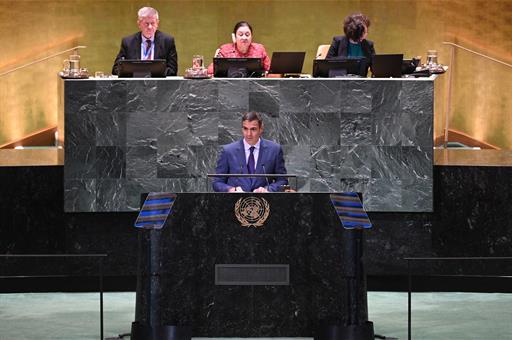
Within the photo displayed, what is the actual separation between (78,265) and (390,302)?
2.37 metres

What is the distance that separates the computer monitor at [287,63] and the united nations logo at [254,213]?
2743 millimetres

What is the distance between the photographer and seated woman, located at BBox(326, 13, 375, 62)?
10.3 meters

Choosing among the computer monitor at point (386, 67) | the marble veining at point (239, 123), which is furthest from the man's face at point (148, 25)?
the computer monitor at point (386, 67)

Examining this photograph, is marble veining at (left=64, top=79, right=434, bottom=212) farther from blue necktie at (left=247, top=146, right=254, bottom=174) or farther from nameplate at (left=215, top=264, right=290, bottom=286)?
nameplate at (left=215, top=264, right=290, bottom=286)

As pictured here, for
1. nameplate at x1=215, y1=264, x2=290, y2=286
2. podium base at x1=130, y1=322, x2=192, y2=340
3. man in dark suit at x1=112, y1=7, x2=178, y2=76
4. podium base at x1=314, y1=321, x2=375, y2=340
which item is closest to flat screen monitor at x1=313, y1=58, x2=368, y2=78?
man in dark suit at x1=112, y1=7, x2=178, y2=76

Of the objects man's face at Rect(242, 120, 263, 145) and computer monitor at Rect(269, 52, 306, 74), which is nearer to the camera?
man's face at Rect(242, 120, 263, 145)

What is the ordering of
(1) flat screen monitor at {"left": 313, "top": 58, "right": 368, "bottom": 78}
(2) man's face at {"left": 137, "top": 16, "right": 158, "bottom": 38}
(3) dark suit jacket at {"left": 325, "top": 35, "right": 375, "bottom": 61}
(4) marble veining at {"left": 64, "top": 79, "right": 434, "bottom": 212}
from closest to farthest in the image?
(4) marble veining at {"left": 64, "top": 79, "right": 434, "bottom": 212}, (1) flat screen monitor at {"left": 313, "top": 58, "right": 368, "bottom": 78}, (2) man's face at {"left": 137, "top": 16, "right": 158, "bottom": 38}, (3) dark suit jacket at {"left": 325, "top": 35, "right": 375, "bottom": 61}

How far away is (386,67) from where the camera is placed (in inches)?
379

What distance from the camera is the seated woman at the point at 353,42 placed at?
10.3 m

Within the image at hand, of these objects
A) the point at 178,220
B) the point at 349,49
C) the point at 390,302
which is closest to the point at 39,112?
the point at 349,49

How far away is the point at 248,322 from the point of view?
7.13 m

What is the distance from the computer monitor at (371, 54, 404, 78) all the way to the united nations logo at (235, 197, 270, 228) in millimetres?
2799

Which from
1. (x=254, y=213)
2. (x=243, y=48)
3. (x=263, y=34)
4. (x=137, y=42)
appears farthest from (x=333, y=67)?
(x=263, y=34)

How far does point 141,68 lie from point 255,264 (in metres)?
2.94
